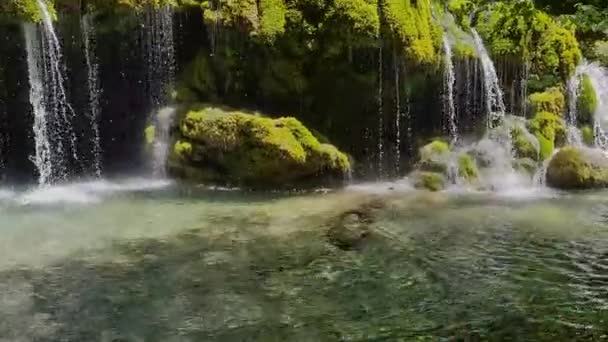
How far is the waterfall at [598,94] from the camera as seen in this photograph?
18.6m

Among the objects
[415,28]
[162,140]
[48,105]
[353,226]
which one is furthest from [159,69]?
[353,226]

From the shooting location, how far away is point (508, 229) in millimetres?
11844

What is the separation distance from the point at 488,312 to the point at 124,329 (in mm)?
4120

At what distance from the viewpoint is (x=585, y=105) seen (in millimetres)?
18609

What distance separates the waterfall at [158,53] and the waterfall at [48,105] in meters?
2.02

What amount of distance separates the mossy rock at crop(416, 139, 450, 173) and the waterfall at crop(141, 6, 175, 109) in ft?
21.1

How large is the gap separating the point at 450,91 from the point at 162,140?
7.35m

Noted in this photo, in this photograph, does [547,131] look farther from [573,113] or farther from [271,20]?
[271,20]

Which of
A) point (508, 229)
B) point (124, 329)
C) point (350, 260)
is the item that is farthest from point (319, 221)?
point (124, 329)

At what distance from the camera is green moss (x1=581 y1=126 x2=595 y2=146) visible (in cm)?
1836

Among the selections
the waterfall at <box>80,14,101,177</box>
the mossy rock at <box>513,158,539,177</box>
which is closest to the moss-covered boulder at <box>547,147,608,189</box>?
the mossy rock at <box>513,158,539,177</box>

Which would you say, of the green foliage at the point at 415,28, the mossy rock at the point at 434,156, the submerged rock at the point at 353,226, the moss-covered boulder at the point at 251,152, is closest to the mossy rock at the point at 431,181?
the mossy rock at the point at 434,156

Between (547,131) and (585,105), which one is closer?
(547,131)

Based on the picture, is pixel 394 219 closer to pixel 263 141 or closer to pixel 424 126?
pixel 263 141
